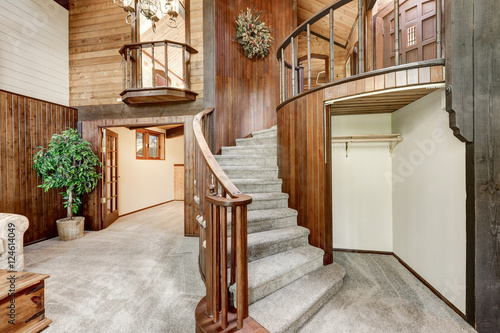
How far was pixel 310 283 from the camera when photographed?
196 cm

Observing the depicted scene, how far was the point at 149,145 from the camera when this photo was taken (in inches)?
270

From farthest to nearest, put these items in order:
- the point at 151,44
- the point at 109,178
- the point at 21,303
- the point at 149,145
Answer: the point at 149,145 < the point at 109,178 < the point at 151,44 < the point at 21,303

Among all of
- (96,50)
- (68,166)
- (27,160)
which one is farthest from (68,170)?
(96,50)

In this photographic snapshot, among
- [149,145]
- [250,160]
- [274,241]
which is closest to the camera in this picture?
[274,241]

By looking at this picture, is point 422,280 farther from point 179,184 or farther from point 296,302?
point 179,184

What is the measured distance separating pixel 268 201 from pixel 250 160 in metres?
0.82

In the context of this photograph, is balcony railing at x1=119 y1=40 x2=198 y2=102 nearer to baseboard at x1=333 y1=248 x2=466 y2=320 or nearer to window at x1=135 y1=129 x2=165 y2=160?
window at x1=135 y1=129 x2=165 y2=160

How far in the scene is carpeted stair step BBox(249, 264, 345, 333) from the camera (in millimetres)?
1527

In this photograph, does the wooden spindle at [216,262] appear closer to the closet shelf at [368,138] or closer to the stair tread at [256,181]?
the stair tread at [256,181]

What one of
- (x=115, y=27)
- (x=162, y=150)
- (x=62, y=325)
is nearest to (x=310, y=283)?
(x=62, y=325)

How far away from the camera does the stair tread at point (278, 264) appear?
1773mm

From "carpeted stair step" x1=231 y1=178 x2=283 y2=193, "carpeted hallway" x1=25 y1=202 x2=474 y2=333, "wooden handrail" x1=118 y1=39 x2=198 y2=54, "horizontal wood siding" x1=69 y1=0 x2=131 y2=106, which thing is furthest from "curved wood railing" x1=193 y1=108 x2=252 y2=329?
"horizontal wood siding" x1=69 y1=0 x2=131 y2=106

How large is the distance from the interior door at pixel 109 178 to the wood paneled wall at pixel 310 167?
384cm

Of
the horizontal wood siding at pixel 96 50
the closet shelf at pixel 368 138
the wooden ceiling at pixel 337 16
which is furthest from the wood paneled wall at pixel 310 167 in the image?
the horizontal wood siding at pixel 96 50
